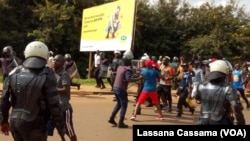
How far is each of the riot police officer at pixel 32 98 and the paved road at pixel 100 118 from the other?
12.4ft

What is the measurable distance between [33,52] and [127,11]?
614 inches

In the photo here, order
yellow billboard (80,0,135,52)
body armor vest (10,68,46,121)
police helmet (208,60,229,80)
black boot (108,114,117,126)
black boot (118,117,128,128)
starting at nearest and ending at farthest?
body armor vest (10,68,46,121)
police helmet (208,60,229,80)
black boot (118,117,128,128)
black boot (108,114,117,126)
yellow billboard (80,0,135,52)

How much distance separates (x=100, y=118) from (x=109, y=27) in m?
11.5

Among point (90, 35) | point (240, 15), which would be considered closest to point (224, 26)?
point (240, 15)

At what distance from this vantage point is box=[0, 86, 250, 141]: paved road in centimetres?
900

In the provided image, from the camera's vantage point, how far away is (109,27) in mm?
22453

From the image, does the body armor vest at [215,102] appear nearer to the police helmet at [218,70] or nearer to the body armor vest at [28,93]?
the police helmet at [218,70]

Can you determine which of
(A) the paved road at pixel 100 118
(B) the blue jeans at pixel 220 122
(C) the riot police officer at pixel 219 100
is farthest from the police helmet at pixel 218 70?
(A) the paved road at pixel 100 118

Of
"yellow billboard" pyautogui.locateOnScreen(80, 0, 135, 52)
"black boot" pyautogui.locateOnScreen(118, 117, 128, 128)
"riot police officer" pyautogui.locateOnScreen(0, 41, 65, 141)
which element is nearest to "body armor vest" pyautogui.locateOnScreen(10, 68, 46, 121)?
"riot police officer" pyautogui.locateOnScreen(0, 41, 65, 141)

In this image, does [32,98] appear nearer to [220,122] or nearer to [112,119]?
[220,122]

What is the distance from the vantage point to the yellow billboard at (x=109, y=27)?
65.8ft

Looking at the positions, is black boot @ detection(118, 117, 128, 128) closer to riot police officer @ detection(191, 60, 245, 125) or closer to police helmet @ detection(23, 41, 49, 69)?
riot police officer @ detection(191, 60, 245, 125)

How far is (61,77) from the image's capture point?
269 inches

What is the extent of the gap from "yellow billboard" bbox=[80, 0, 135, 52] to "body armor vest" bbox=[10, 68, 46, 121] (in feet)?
49.0
